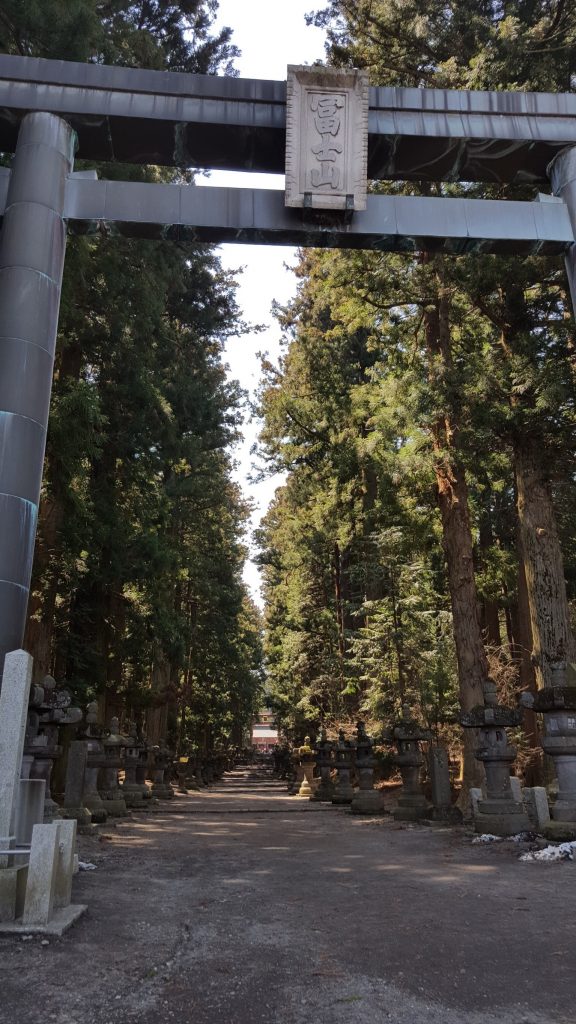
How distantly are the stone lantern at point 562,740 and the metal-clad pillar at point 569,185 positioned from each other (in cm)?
434

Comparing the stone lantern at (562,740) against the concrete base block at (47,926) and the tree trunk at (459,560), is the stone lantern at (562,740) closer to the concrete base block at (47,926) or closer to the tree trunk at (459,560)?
the tree trunk at (459,560)

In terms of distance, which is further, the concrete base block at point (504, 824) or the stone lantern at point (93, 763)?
the stone lantern at point (93, 763)

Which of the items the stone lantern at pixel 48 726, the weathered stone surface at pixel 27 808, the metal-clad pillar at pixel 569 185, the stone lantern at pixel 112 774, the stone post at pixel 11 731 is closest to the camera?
the stone post at pixel 11 731

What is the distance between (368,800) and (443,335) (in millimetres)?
9326

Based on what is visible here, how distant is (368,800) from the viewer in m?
13.5

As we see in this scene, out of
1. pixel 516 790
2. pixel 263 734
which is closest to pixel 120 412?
pixel 516 790

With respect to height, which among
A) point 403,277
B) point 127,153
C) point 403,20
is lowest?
point 127,153

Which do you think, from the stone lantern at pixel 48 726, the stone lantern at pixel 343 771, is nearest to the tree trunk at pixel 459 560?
the stone lantern at pixel 343 771

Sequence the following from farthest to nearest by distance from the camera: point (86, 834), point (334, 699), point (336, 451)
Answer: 1. point (334, 699)
2. point (336, 451)
3. point (86, 834)

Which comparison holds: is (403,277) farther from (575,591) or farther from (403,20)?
(575,591)

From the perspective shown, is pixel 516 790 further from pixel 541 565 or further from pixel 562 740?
pixel 541 565

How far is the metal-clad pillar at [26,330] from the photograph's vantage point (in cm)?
579

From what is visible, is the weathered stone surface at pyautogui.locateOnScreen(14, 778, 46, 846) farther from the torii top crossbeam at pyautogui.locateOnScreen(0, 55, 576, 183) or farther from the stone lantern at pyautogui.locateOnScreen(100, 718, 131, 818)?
the stone lantern at pyautogui.locateOnScreen(100, 718, 131, 818)

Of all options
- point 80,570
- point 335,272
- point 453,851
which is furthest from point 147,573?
point 453,851
